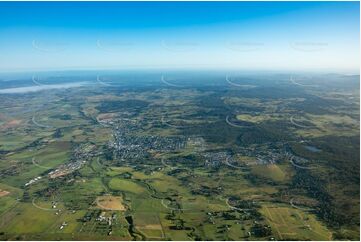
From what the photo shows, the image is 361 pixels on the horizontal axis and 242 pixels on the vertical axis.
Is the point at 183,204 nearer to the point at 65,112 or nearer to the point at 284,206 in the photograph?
the point at 284,206

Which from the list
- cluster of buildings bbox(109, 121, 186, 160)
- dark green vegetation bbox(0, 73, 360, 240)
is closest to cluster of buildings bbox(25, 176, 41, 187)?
dark green vegetation bbox(0, 73, 360, 240)

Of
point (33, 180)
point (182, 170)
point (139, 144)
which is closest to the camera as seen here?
point (33, 180)

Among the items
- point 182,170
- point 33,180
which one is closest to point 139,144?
point 182,170

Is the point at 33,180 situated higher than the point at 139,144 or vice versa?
the point at 33,180

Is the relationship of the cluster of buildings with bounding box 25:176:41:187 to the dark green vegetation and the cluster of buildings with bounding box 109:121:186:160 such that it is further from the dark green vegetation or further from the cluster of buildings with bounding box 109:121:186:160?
the cluster of buildings with bounding box 109:121:186:160

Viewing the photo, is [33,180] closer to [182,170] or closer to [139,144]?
[182,170]

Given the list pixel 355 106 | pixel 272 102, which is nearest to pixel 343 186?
pixel 355 106

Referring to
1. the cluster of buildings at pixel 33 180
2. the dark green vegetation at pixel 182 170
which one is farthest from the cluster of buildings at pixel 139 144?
the cluster of buildings at pixel 33 180

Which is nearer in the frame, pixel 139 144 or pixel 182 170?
pixel 182 170
